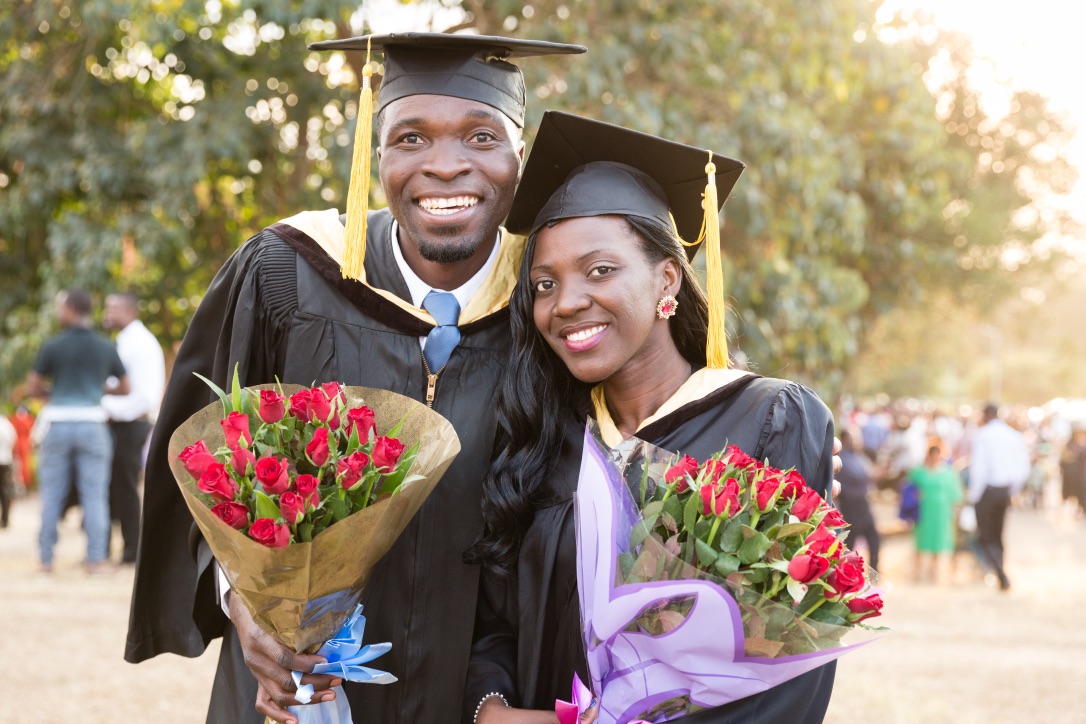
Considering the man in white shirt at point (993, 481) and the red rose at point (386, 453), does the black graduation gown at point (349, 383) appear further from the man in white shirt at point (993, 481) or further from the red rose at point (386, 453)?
the man in white shirt at point (993, 481)

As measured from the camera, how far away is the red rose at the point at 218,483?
1.71 metres

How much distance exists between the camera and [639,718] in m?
1.84

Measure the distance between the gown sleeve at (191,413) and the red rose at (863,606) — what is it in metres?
1.38

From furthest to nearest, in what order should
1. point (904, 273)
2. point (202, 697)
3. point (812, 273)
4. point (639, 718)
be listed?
point (904, 273)
point (812, 273)
point (202, 697)
point (639, 718)

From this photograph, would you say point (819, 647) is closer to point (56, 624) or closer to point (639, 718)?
point (639, 718)

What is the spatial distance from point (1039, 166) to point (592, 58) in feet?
45.6

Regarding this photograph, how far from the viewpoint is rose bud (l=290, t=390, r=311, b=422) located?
1.86 metres

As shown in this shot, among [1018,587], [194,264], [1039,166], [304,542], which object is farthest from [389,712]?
[1039,166]

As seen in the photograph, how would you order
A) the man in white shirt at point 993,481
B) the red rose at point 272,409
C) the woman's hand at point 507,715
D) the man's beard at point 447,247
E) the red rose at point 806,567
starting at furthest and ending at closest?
the man in white shirt at point 993,481
the man's beard at point 447,247
the woman's hand at point 507,715
the red rose at point 272,409
the red rose at point 806,567

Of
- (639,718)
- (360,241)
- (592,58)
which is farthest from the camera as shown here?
(592,58)

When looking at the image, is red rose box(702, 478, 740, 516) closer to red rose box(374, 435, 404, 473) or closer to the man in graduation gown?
red rose box(374, 435, 404, 473)

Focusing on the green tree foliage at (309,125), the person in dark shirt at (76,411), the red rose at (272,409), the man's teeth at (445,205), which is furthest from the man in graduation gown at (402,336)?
the person in dark shirt at (76,411)

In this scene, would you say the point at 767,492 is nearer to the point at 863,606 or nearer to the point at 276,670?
the point at 863,606

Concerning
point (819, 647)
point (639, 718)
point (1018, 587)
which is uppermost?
point (819, 647)
